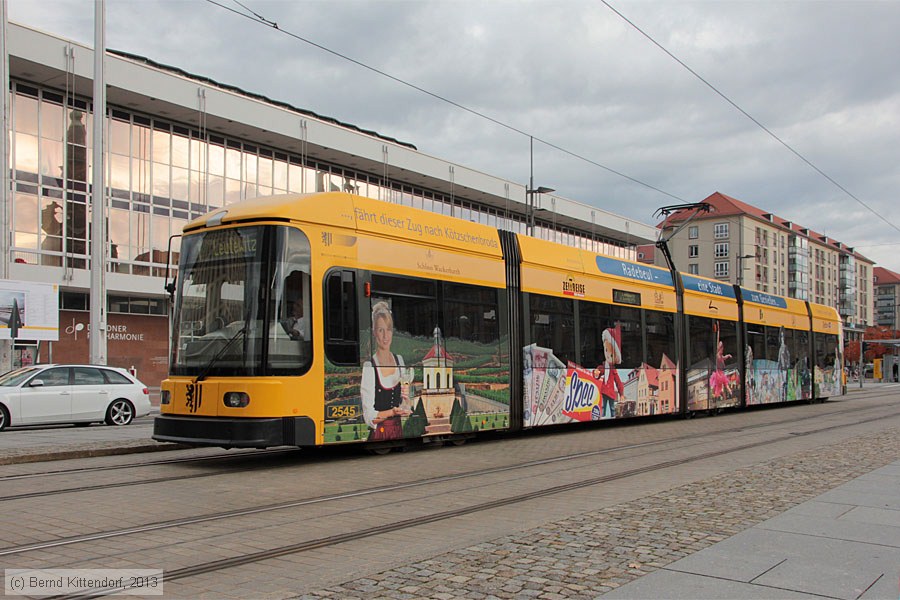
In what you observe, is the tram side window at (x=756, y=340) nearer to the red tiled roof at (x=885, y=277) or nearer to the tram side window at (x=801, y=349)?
the tram side window at (x=801, y=349)

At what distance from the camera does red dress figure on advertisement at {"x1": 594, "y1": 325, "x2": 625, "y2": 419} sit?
55.7 feet

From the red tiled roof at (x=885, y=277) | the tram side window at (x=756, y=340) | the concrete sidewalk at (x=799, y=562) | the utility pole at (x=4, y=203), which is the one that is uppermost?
the red tiled roof at (x=885, y=277)

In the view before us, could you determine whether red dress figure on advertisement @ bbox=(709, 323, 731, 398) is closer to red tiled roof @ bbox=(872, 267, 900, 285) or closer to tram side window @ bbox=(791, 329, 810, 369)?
tram side window @ bbox=(791, 329, 810, 369)

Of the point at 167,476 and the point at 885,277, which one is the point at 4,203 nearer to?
the point at 167,476

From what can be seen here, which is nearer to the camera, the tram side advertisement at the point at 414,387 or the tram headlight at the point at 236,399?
the tram headlight at the point at 236,399

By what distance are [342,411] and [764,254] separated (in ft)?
333

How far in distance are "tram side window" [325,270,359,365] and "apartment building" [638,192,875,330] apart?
79402mm

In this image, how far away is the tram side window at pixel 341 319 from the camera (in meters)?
10.8

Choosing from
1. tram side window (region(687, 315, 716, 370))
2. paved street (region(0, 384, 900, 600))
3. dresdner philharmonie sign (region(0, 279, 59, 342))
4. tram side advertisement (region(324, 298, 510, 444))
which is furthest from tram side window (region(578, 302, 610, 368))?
dresdner philharmonie sign (region(0, 279, 59, 342))

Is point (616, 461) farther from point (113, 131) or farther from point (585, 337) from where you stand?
point (113, 131)

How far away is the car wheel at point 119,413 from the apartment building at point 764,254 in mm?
75270

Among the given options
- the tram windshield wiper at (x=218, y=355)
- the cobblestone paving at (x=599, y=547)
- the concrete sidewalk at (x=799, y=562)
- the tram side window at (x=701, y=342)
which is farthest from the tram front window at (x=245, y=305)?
the tram side window at (x=701, y=342)

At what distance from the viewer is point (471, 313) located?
13445 mm

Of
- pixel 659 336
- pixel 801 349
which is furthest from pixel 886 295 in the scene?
pixel 659 336
